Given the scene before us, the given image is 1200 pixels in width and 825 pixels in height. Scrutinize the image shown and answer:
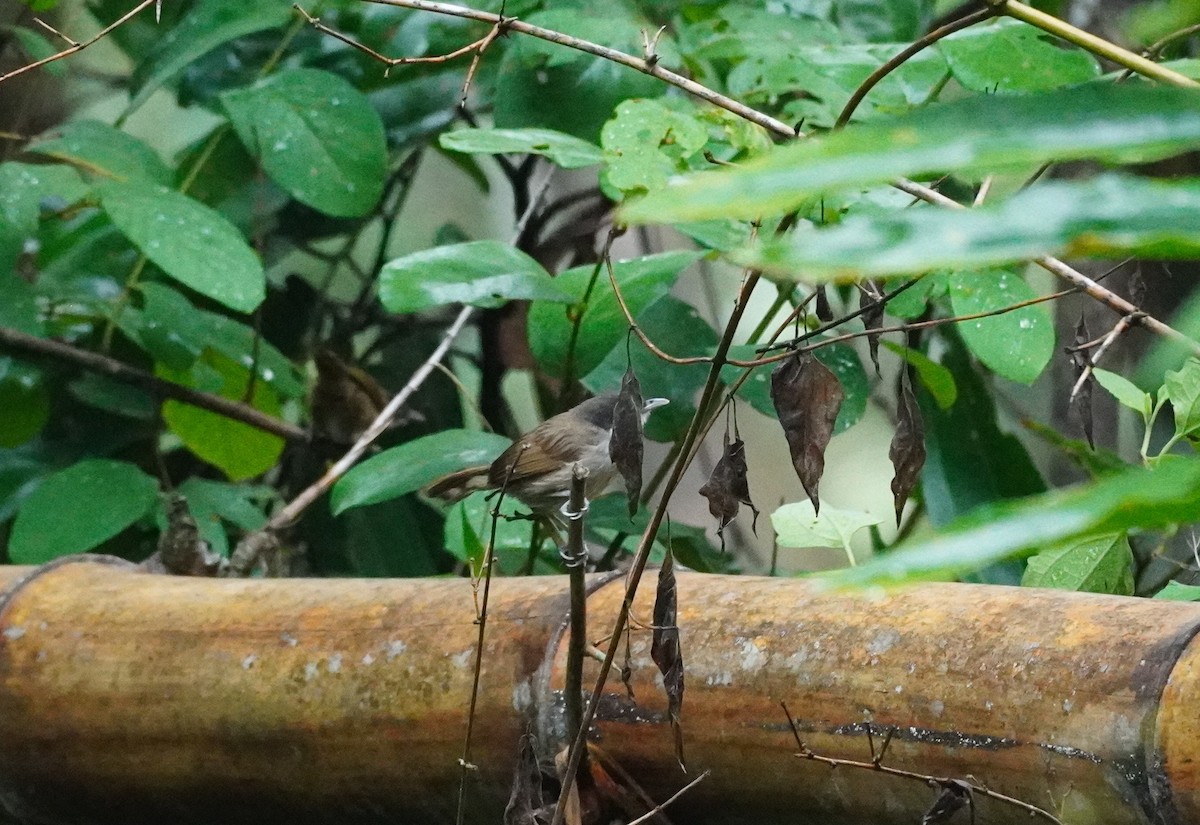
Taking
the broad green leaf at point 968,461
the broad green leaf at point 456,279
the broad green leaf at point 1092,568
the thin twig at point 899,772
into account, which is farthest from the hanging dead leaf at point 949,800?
the broad green leaf at point 968,461

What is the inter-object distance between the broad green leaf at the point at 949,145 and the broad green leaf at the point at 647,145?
0.77 m

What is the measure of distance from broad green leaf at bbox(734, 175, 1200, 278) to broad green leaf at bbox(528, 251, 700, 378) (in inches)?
43.8

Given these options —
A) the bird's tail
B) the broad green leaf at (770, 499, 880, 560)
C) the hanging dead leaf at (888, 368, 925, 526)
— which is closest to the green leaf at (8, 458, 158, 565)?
the bird's tail

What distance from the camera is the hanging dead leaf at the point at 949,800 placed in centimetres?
74

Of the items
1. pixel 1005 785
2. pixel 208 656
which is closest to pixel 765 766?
pixel 1005 785

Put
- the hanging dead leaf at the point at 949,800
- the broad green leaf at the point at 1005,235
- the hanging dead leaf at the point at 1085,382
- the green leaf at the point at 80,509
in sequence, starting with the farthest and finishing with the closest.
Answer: the green leaf at the point at 80,509 < the hanging dead leaf at the point at 1085,382 < the hanging dead leaf at the point at 949,800 < the broad green leaf at the point at 1005,235

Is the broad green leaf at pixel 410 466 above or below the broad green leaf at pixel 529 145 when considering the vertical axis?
below

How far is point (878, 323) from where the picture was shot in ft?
2.93

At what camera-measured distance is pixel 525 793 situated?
2.74 feet

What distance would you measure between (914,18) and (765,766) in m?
1.53

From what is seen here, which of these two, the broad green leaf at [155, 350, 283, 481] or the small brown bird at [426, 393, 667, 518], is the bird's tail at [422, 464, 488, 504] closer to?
the small brown bird at [426, 393, 667, 518]

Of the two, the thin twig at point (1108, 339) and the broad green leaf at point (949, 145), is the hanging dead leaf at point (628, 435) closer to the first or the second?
the thin twig at point (1108, 339)

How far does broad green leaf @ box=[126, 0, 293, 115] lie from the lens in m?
2.02

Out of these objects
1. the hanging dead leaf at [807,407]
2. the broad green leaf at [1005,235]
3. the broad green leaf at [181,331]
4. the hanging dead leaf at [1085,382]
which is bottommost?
the broad green leaf at [181,331]
